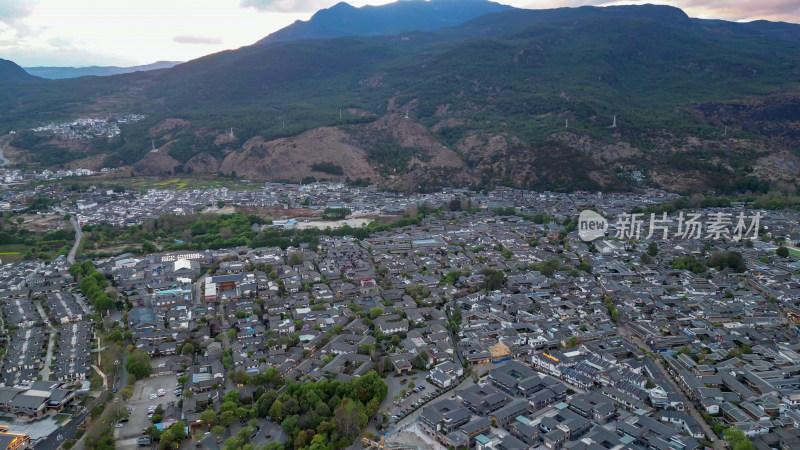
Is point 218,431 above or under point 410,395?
above

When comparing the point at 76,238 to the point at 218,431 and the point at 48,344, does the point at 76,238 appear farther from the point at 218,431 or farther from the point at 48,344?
the point at 218,431

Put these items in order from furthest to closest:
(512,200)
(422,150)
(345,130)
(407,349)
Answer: (345,130) → (422,150) → (512,200) → (407,349)

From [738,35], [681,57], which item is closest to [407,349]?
[681,57]

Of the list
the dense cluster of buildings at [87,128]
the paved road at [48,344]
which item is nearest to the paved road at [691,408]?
the paved road at [48,344]

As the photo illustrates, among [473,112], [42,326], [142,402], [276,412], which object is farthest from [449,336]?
[473,112]

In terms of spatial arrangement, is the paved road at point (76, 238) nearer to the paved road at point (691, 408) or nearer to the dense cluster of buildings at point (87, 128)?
the paved road at point (691, 408)

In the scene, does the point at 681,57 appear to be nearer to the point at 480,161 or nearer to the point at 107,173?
the point at 480,161

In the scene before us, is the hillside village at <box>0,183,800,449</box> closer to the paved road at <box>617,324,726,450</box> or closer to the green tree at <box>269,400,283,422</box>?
the paved road at <box>617,324,726,450</box>
